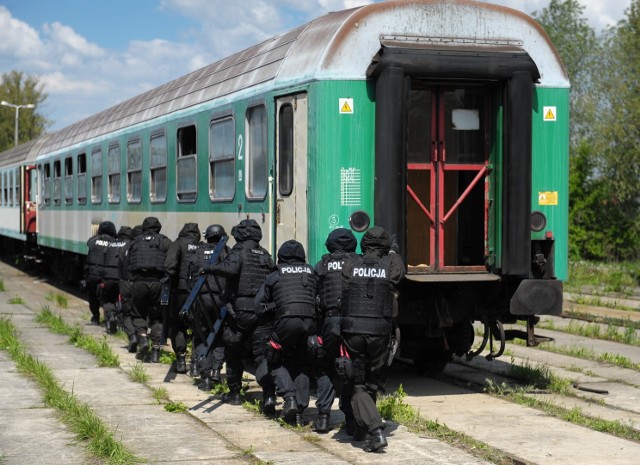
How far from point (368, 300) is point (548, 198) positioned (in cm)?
309

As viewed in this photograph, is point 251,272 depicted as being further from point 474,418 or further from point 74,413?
point 474,418

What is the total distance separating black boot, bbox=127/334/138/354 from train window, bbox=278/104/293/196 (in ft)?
11.9

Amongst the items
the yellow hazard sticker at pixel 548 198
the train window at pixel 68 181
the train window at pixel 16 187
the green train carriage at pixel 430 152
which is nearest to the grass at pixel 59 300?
the train window at pixel 68 181

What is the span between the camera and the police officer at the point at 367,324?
25.6 feet

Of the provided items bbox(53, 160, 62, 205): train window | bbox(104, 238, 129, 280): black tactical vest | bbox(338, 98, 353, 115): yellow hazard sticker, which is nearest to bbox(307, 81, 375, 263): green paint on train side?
bbox(338, 98, 353, 115): yellow hazard sticker

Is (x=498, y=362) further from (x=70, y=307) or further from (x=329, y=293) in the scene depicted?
(x=70, y=307)

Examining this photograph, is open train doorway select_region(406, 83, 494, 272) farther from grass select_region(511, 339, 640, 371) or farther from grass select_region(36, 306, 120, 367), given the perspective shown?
grass select_region(36, 306, 120, 367)

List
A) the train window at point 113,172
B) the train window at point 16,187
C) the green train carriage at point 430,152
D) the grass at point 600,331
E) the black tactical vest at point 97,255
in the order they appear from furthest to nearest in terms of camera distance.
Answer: the train window at point 16,187 < the train window at point 113,172 < the black tactical vest at point 97,255 < the grass at point 600,331 < the green train carriage at point 430,152

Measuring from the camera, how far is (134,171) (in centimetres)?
1648

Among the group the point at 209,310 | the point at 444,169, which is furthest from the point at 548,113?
the point at 209,310

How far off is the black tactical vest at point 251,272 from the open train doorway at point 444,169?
1455mm

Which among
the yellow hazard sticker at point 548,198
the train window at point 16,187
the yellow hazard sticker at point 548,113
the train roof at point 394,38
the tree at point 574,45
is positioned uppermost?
the tree at point 574,45

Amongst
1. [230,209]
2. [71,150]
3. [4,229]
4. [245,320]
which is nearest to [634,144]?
[71,150]

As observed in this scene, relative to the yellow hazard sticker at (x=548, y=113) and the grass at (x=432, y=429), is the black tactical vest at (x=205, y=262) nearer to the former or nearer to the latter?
the grass at (x=432, y=429)
